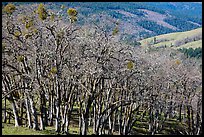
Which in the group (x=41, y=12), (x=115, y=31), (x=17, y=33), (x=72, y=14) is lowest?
(x=115, y=31)

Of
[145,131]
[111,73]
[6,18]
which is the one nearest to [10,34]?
[6,18]

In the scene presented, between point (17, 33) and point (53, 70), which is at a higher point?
point (17, 33)

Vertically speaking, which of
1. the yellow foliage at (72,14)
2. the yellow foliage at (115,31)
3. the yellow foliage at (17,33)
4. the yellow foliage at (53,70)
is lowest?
the yellow foliage at (53,70)

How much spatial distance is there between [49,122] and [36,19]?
45.9ft

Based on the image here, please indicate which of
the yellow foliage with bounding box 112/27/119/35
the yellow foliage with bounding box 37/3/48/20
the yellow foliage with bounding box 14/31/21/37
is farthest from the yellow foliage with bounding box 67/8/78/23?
the yellow foliage with bounding box 14/31/21/37

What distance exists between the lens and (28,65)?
2645 centimetres

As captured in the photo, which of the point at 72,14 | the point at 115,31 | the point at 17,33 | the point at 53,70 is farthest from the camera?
the point at 115,31

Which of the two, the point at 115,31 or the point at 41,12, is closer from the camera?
the point at 41,12

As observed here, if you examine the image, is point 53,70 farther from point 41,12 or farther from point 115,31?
point 115,31

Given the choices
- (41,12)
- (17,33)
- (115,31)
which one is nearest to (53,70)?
(17,33)

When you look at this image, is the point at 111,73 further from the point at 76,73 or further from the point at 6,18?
the point at 6,18

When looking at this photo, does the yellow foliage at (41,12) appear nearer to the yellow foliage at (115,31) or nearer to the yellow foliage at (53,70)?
the yellow foliage at (53,70)

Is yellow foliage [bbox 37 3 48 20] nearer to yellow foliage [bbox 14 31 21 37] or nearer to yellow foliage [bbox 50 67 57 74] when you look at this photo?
yellow foliage [bbox 14 31 21 37]

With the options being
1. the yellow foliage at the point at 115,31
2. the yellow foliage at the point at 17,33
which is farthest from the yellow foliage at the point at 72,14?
the yellow foliage at the point at 17,33
